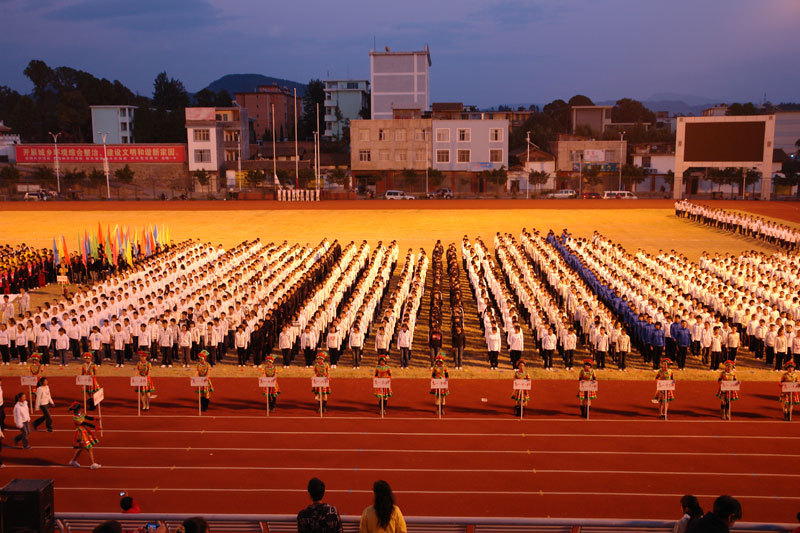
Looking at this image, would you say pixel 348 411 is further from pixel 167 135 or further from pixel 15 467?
pixel 167 135

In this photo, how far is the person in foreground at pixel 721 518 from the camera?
17.3ft

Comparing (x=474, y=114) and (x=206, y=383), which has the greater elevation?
(x=474, y=114)

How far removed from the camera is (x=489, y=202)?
56000mm

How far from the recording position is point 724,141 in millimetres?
52219

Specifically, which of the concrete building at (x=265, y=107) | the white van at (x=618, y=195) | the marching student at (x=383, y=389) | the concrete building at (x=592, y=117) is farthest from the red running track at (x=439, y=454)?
the concrete building at (x=265, y=107)

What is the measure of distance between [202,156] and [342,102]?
132 ft

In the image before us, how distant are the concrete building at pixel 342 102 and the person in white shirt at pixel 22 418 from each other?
294 ft

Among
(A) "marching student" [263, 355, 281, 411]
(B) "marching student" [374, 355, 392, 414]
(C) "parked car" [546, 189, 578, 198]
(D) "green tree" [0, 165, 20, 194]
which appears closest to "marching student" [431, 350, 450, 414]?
(B) "marching student" [374, 355, 392, 414]

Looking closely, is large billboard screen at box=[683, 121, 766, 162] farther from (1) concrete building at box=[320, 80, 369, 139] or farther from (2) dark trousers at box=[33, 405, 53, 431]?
(1) concrete building at box=[320, 80, 369, 139]

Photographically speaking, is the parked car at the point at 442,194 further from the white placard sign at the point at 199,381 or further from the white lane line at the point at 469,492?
the white lane line at the point at 469,492

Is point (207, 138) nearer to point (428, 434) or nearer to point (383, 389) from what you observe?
point (383, 389)

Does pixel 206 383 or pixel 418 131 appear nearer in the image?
pixel 206 383

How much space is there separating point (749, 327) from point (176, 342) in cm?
1423

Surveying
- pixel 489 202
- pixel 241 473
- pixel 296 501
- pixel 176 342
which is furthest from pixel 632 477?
pixel 489 202
